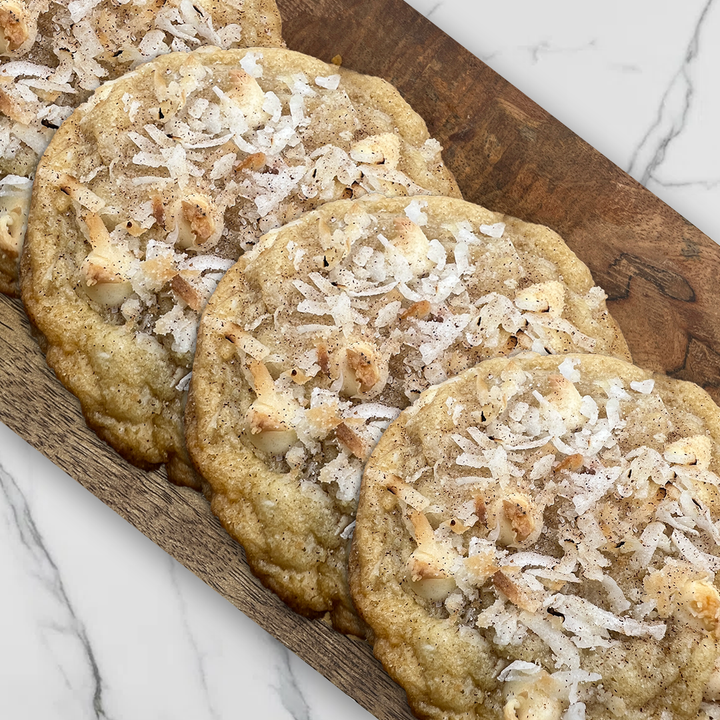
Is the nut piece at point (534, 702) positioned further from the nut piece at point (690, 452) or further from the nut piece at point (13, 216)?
the nut piece at point (13, 216)

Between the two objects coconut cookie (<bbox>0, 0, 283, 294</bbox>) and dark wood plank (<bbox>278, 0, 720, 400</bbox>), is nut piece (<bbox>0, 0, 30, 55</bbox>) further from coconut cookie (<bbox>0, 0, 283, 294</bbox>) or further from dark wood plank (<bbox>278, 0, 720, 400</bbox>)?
dark wood plank (<bbox>278, 0, 720, 400</bbox>)

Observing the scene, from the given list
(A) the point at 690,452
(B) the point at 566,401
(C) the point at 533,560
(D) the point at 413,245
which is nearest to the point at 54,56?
(D) the point at 413,245

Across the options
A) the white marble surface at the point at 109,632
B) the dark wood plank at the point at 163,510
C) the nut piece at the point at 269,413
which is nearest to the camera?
the nut piece at the point at 269,413

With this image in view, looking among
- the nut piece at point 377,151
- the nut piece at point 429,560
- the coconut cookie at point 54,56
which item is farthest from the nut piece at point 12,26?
the nut piece at point 429,560

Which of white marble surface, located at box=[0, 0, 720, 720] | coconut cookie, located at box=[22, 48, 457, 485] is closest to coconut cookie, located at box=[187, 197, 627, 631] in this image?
coconut cookie, located at box=[22, 48, 457, 485]

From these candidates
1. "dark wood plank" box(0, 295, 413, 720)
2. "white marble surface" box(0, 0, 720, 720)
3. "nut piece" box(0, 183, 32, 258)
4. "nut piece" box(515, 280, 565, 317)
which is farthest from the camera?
"white marble surface" box(0, 0, 720, 720)

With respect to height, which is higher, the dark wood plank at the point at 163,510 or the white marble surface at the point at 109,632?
the dark wood plank at the point at 163,510
